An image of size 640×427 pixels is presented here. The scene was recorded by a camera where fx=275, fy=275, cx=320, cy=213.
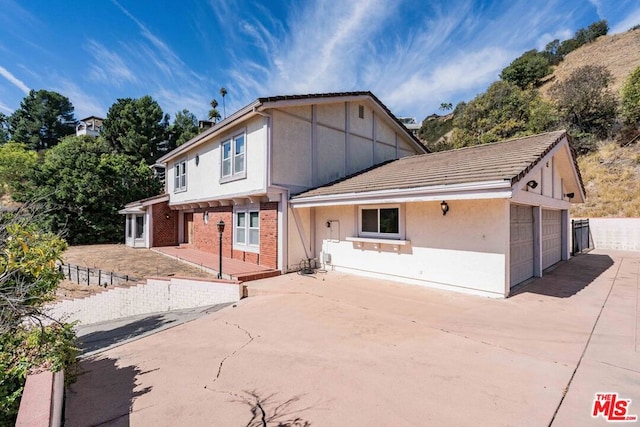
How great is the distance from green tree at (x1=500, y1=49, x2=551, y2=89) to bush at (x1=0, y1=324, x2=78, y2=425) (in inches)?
2102

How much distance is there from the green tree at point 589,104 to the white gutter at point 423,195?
29.1m

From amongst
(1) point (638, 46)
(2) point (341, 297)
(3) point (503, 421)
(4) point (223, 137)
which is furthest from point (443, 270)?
(1) point (638, 46)

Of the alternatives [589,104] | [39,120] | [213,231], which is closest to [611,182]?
[589,104]

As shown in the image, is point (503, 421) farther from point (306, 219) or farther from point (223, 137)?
point (223, 137)

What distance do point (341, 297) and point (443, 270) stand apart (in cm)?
298

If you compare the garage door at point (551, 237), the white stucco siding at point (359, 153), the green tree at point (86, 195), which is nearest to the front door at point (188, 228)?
the green tree at point (86, 195)

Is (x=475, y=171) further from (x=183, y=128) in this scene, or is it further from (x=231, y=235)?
(x=183, y=128)

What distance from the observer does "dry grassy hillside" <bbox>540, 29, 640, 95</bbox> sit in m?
36.7

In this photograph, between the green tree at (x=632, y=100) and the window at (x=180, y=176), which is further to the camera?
the green tree at (x=632, y=100)

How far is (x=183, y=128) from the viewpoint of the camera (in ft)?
134

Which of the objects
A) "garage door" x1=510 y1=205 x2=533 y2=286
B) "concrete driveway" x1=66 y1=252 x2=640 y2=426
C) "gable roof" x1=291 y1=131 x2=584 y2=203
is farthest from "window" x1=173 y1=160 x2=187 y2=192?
"garage door" x1=510 y1=205 x2=533 y2=286

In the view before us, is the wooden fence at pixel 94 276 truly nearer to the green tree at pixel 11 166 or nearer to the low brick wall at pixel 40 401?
the low brick wall at pixel 40 401

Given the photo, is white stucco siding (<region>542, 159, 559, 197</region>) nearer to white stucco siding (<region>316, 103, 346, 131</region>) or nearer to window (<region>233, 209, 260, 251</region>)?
white stucco siding (<region>316, 103, 346, 131</region>)

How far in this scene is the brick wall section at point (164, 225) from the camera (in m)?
17.9
